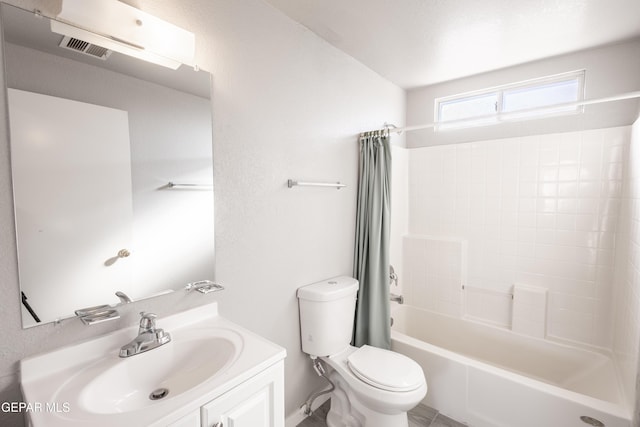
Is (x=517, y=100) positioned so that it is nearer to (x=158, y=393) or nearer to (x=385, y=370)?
(x=385, y=370)

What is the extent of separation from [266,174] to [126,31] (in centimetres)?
84

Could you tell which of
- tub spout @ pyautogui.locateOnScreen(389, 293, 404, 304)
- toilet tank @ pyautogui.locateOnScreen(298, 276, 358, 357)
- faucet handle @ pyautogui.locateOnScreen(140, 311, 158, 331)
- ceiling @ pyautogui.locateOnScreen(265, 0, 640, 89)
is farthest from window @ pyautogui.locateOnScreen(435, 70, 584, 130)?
faucet handle @ pyautogui.locateOnScreen(140, 311, 158, 331)

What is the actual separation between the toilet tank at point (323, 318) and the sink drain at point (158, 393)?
2.97ft

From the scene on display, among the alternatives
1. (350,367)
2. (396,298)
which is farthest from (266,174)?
(396,298)

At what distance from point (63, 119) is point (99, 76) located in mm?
208

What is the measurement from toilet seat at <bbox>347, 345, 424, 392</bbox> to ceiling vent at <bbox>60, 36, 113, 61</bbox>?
1890 millimetres

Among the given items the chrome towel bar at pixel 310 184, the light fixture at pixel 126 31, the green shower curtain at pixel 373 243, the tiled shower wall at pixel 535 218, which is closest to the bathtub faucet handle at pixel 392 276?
the tiled shower wall at pixel 535 218

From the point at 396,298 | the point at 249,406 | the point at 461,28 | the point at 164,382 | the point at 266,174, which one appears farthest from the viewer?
the point at 396,298

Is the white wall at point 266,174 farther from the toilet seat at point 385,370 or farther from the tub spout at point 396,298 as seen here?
the tub spout at point 396,298

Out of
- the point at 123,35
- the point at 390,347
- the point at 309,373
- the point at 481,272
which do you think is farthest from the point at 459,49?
the point at 309,373

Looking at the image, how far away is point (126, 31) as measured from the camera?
107cm

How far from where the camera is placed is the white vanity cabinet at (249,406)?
0.87m

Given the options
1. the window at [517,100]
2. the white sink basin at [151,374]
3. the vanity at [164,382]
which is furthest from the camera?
the window at [517,100]

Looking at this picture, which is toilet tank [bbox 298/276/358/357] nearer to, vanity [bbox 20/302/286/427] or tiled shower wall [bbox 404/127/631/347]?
vanity [bbox 20/302/286/427]
